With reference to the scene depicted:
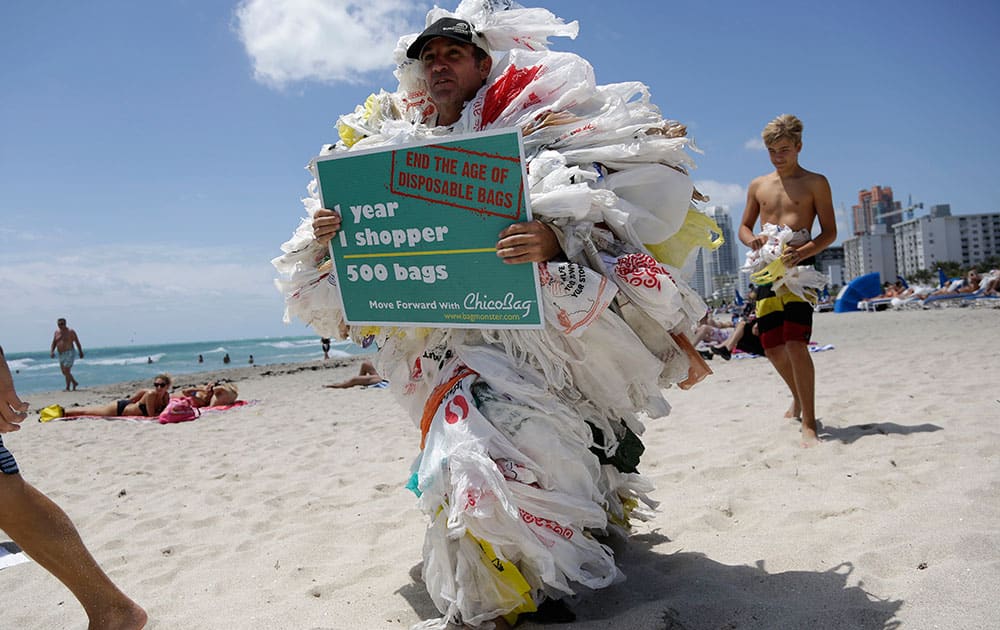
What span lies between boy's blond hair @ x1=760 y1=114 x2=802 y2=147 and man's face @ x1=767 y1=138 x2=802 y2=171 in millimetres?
26

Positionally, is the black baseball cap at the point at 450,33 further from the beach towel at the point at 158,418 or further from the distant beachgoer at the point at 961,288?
the distant beachgoer at the point at 961,288

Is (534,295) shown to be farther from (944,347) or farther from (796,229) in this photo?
(944,347)

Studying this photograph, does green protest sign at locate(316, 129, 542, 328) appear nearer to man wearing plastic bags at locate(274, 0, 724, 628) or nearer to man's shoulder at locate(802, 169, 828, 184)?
man wearing plastic bags at locate(274, 0, 724, 628)

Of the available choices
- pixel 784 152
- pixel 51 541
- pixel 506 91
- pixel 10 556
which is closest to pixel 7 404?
pixel 51 541

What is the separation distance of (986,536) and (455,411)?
1959mm

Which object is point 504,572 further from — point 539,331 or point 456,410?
point 539,331

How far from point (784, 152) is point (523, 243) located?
3314 millimetres

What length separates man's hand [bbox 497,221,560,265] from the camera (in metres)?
1.98

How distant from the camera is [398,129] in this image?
2.44 meters

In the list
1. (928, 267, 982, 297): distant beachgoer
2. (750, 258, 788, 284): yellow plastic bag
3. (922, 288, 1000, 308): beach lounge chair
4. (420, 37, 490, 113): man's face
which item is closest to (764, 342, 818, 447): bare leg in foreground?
(750, 258, 788, 284): yellow plastic bag

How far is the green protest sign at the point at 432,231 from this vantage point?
2.03m

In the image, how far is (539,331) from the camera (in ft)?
6.97

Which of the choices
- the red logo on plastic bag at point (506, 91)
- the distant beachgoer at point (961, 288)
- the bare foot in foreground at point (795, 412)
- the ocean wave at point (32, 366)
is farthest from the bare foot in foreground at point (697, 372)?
the ocean wave at point (32, 366)

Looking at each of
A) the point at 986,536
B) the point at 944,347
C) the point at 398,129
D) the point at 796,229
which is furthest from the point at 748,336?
the point at 398,129
